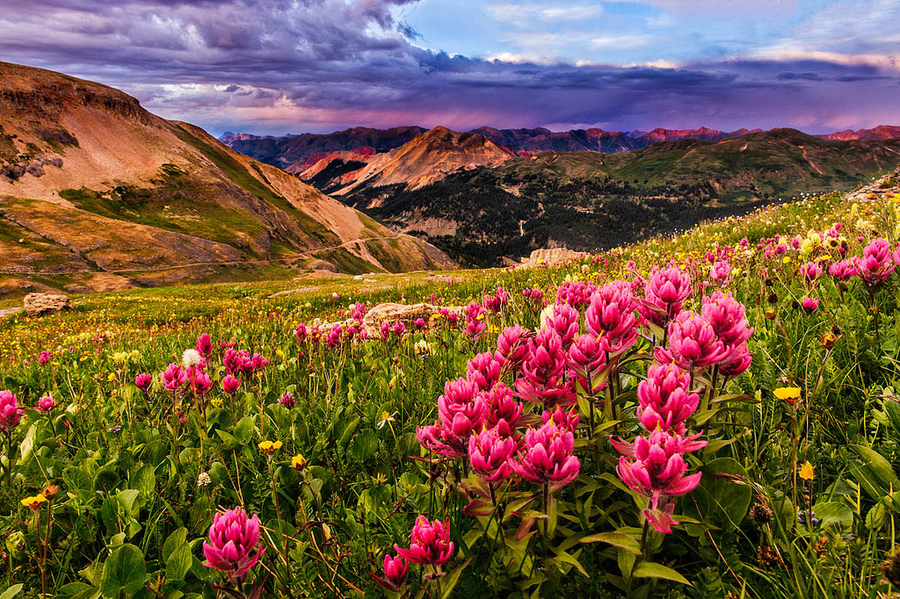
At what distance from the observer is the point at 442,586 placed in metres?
1.59

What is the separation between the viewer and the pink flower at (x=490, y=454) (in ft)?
4.90

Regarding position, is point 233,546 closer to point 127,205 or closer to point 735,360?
point 735,360

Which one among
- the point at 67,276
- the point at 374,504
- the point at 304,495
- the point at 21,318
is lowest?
the point at 67,276

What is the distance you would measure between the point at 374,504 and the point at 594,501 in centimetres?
110

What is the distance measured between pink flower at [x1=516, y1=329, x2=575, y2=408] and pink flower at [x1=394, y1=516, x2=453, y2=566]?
0.66 m

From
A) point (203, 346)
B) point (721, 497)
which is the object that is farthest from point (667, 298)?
point (203, 346)

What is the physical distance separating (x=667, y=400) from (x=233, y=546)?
1.55m

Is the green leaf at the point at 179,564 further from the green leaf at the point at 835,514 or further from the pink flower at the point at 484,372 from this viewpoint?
the green leaf at the point at 835,514

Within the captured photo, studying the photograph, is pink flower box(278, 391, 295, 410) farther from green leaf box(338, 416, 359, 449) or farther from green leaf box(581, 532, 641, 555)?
green leaf box(581, 532, 641, 555)

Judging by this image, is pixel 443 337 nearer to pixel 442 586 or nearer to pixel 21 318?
pixel 442 586

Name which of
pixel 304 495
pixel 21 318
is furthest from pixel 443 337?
pixel 21 318

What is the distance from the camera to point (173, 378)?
358 cm

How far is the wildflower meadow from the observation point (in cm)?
155

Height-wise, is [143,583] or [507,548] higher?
[507,548]
